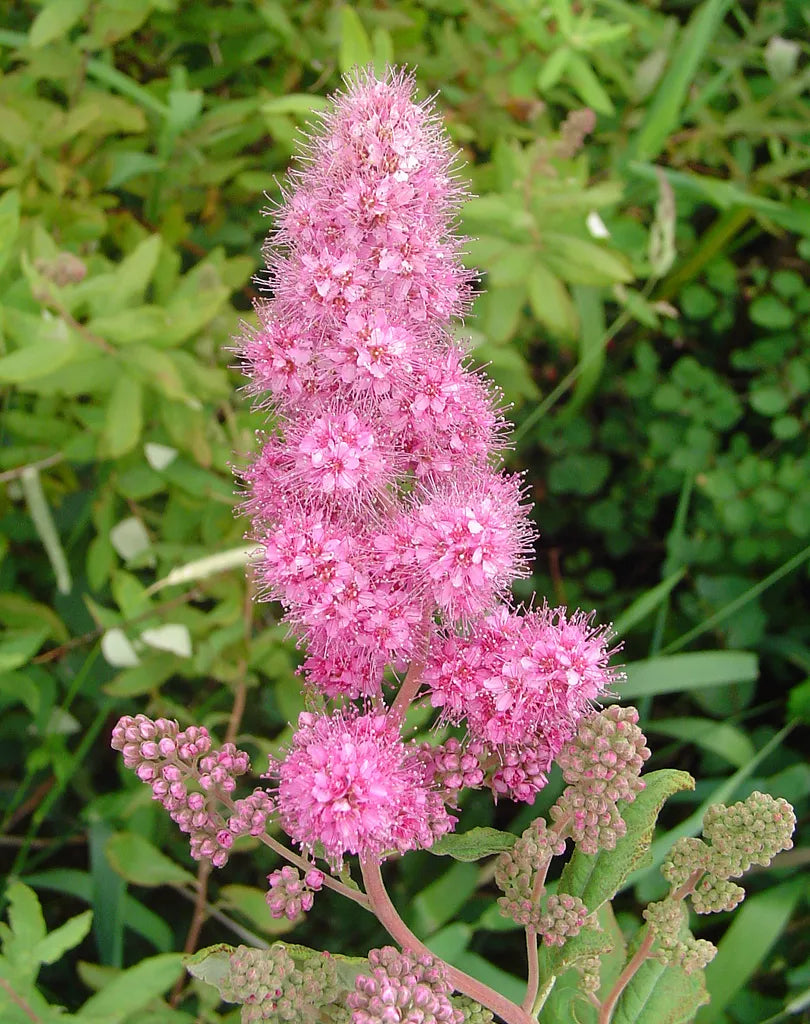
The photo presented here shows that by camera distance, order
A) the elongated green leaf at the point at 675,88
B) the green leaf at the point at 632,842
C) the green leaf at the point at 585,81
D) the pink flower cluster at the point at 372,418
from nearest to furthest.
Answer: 1. the pink flower cluster at the point at 372,418
2. the green leaf at the point at 632,842
3. the green leaf at the point at 585,81
4. the elongated green leaf at the point at 675,88

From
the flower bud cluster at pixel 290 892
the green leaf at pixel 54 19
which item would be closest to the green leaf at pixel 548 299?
the green leaf at pixel 54 19

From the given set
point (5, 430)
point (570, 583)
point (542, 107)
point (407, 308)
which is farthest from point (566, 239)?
point (5, 430)

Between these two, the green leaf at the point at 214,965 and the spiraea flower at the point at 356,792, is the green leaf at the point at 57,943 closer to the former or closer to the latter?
the green leaf at the point at 214,965

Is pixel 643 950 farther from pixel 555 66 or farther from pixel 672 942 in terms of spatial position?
pixel 555 66

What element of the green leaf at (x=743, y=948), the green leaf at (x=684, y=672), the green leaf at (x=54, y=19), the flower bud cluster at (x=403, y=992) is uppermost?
the green leaf at (x=54, y=19)

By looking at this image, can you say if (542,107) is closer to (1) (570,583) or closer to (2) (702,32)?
(2) (702,32)

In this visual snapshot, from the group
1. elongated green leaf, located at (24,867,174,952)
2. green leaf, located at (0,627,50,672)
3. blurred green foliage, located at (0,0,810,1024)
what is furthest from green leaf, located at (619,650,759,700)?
green leaf, located at (0,627,50,672)
